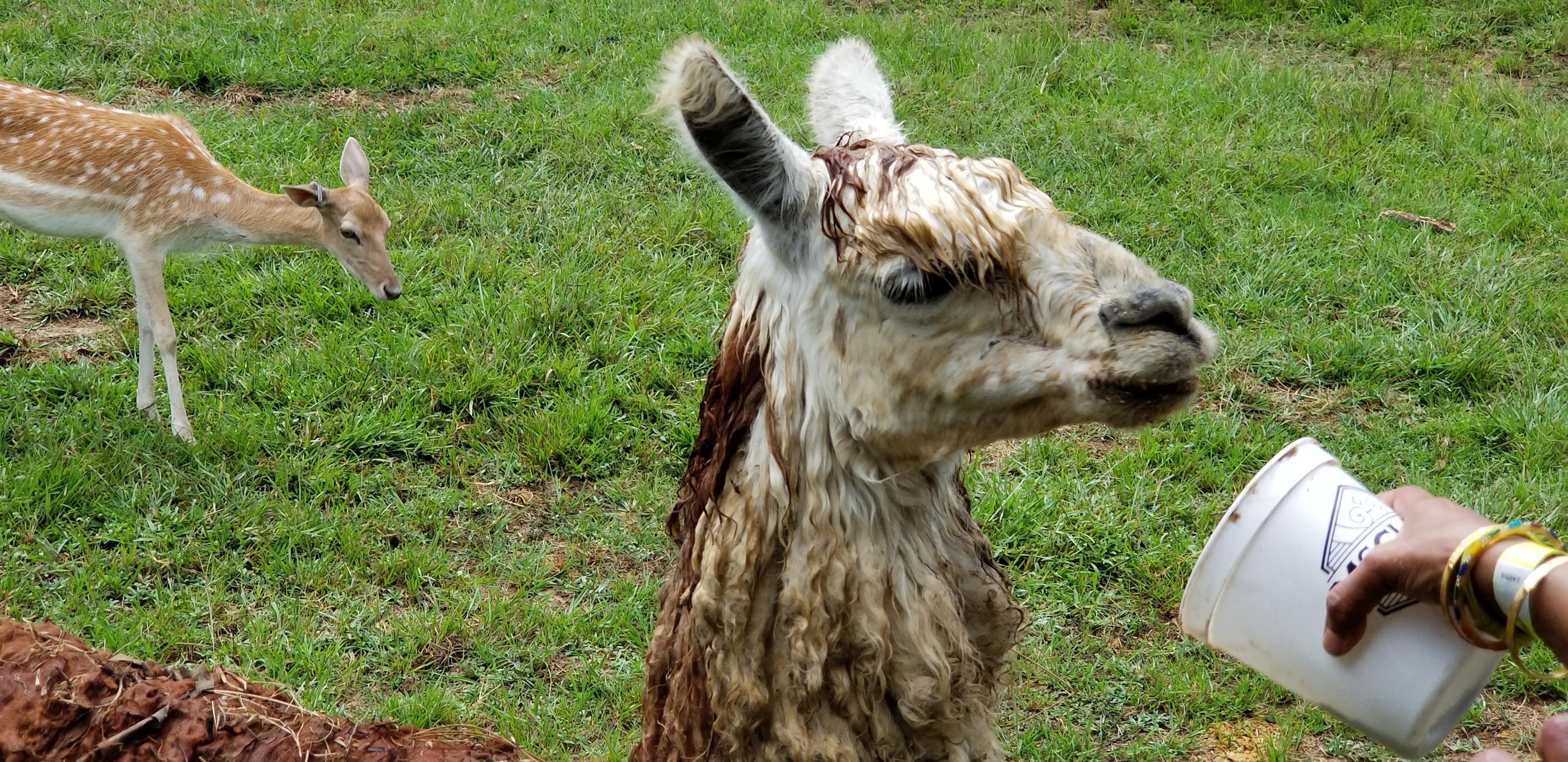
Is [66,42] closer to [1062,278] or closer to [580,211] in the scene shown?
[580,211]

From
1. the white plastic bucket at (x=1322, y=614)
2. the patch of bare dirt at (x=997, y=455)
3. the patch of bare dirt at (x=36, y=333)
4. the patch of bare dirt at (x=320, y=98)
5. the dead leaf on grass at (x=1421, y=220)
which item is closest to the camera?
the white plastic bucket at (x=1322, y=614)

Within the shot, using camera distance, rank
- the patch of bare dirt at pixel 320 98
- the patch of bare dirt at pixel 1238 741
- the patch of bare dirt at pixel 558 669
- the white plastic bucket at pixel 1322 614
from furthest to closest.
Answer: the patch of bare dirt at pixel 320 98, the patch of bare dirt at pixel 558 669, the patch of bare dirt at pixel 1238 741, the white plastic bucket at pixel 1322 614

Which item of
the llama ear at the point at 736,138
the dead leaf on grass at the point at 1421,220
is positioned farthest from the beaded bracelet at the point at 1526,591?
the dead leaf on grass at the point at 1421,220

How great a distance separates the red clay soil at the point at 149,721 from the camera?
7.22 feet

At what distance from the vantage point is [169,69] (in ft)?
23.9

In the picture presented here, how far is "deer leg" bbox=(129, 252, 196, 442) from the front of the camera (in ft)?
14.5

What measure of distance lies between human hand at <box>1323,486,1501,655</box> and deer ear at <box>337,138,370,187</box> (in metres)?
4.36

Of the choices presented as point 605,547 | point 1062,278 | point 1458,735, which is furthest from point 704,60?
point 1458,735

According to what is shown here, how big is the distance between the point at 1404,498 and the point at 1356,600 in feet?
0.64

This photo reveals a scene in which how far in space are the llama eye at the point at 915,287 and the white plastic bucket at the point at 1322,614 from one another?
548 millimetres

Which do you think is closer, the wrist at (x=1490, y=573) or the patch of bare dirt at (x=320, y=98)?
the wrist at (x=1490, y=573)

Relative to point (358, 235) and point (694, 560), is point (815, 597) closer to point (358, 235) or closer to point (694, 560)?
point (694, 560)

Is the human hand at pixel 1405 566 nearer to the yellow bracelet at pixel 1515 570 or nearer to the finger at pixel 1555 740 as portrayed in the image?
the yellow bracelet at pixel 1515 570

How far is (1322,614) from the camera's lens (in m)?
1.89
